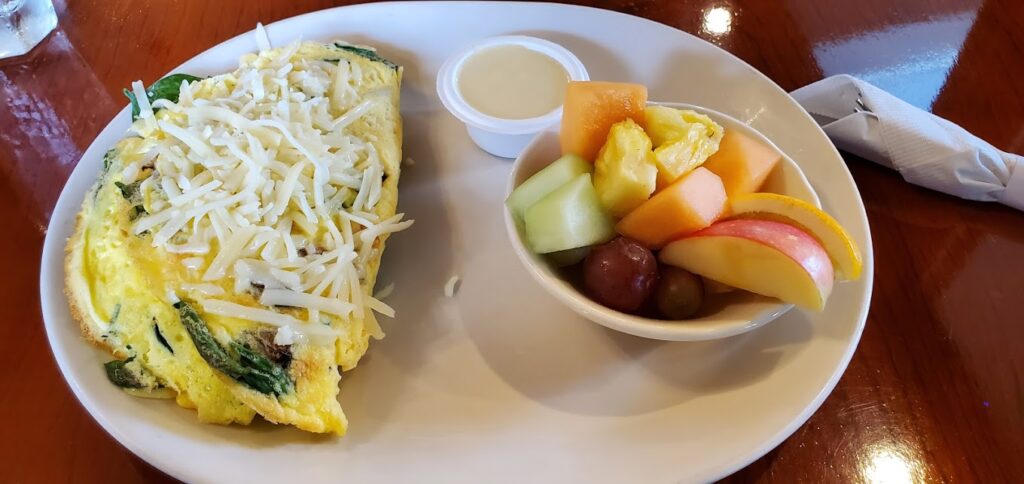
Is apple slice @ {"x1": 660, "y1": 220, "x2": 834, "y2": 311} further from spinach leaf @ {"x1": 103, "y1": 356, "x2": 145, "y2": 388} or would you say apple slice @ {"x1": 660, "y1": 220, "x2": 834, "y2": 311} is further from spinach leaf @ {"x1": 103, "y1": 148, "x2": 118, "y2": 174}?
spinach leaf @ {"x1": 103, "y1": 148, "x2": 118, "y2": 174}

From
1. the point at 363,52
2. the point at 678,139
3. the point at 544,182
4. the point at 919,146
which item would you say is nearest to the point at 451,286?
the point at 544,182

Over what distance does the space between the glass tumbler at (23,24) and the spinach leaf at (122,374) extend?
127cm

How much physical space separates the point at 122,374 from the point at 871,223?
1647 millimetres

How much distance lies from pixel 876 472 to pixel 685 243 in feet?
1.82

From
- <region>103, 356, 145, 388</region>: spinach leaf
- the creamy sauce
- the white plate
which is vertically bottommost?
the white plate

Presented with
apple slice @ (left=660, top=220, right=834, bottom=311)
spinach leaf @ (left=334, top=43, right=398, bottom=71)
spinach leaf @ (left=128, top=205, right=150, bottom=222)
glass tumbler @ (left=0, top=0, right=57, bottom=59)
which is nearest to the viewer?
apple slice @ (left=660, top=220, right=834, bottom=311)

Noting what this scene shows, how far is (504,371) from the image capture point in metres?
1.43

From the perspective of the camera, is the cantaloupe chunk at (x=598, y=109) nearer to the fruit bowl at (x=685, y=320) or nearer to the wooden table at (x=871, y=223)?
the fruit bowl at (x=685, y=320)

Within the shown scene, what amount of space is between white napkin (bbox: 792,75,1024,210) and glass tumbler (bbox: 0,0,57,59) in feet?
7.38

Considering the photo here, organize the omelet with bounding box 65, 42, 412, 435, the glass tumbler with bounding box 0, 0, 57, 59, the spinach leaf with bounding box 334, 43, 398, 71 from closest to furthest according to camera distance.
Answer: the omelet with bounding box 65, 42, 412, 435
the spinach leaf with bounding box 334, 43, 398, 71
the glass tumbler with bounding box 0, 0, 57, 59

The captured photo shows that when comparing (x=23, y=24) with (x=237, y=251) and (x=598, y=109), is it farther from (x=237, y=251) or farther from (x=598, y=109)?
(x=598, y=109)

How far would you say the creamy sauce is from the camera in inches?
69.2

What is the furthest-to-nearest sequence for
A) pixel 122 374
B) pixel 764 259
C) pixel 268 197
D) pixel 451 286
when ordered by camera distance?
pixel 451 286 → pixel 268 197 → pixel 122 374 → pixel 764 259

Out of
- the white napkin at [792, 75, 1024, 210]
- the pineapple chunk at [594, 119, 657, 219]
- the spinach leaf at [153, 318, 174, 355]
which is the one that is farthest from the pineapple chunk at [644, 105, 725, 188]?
the spinach leaf at [153, 318, 174, 355]
